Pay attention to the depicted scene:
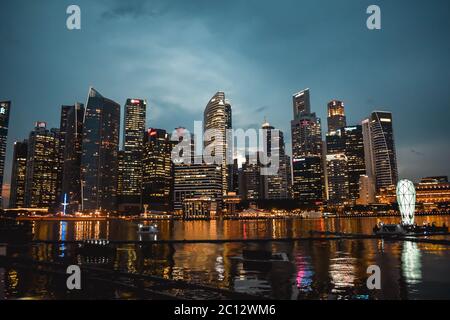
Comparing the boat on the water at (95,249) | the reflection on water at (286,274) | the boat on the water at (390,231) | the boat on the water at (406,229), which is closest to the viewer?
the reflection on water at (286,274)

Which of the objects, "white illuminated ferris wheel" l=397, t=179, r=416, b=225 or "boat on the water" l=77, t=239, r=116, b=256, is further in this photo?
"white illuminated ferris wheel" l=397, t=179, r=416, b=225

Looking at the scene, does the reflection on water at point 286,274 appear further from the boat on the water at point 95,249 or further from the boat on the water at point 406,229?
the boat on the water at point 406,229

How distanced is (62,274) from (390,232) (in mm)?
49694

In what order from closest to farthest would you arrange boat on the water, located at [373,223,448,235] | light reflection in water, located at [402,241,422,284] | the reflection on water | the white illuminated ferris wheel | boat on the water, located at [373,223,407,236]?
the reflection on water < light reflection in water, located at [402,241,422,284] < boat on the water, located at [373,223,407,236] < boat on the water, located at [373,223,448,235] < the white illuminated ferris wheel

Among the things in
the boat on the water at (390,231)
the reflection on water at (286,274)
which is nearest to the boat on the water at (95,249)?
the reflection on water at (286,274)

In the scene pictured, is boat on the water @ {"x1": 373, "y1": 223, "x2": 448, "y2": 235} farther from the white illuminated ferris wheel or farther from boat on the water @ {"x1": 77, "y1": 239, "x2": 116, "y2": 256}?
boat on the water @ {"x1": 77, "y1": 239, "x2": 116, "y2": 256}

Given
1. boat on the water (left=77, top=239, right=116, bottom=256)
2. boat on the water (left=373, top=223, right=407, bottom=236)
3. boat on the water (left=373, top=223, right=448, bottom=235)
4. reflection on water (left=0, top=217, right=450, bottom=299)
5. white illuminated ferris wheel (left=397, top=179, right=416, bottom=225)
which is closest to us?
reflection on water (left=0, top=217, right=450, bottom=299)

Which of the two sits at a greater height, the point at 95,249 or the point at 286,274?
the point at 95,249

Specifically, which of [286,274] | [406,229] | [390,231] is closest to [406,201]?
[406,229]

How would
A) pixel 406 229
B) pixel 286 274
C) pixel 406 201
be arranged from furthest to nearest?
pixel 406 201 < pixel 406 229 < pixel 286 274

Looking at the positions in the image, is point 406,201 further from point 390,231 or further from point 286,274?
point 286,274

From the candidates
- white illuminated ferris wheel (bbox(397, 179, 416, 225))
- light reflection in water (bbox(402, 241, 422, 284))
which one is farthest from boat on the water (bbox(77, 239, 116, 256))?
white illuminated ferris wheel (bbox(397, 179, 416, 225))
